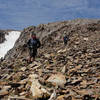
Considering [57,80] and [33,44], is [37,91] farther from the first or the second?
[33,44]

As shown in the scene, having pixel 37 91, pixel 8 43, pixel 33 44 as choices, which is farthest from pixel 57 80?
pixel 8 43

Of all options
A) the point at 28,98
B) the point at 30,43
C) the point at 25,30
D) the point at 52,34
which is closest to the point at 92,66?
the point at 30,43

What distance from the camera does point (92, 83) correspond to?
770 centimetres

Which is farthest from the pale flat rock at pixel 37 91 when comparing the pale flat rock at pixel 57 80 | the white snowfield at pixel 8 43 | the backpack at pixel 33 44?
the white snowfield at pixel 8 43

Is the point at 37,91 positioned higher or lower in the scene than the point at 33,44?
lower

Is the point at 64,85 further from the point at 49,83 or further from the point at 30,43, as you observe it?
the point at 30,43

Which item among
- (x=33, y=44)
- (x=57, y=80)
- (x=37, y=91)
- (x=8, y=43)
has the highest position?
(x=8, y=43)

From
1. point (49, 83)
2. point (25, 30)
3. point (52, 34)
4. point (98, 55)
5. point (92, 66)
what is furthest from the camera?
point (25, 30)

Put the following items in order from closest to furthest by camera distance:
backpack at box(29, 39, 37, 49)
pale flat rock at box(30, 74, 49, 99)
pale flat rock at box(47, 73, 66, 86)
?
pale flat rock at box(30, 74, 49, 99), pale flat rock at box(47, 73, 66, 86), backpack at box(29, 39, 37, 49)

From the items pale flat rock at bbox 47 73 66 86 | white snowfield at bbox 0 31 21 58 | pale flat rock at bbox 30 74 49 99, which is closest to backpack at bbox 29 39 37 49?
pale flat rock at bbox 47 73 66 86

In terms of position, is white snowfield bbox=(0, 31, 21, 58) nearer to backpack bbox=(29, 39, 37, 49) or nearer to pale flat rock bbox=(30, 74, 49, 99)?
backpack bbox=(29, 39, 37, 49)

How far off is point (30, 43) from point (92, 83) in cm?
723

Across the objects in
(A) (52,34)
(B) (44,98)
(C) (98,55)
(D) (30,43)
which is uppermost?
(A) (52,34)

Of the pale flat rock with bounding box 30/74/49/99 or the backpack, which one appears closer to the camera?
the pale flat rock with bounding box 30/74/49/99
